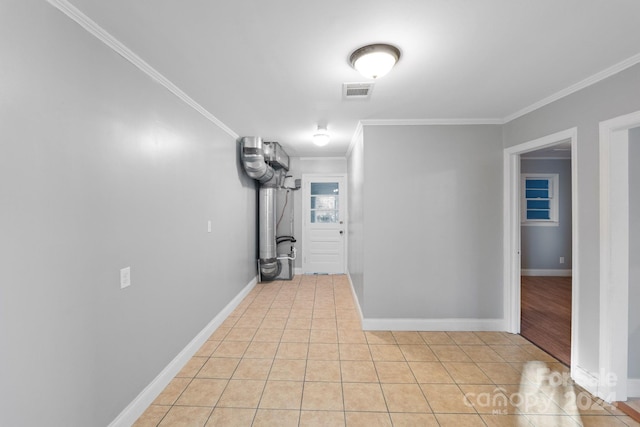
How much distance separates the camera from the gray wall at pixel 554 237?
5281 mm

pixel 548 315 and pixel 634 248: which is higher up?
pixel 634 248

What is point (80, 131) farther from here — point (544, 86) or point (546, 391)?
point (546, 391)

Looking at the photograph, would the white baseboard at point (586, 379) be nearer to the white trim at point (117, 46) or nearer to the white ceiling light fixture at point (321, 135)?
the white ceiling light fixture at point (321, 135)

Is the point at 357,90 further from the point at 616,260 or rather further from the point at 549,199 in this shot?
the point at 549,199

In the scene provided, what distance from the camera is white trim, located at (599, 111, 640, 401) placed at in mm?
1883

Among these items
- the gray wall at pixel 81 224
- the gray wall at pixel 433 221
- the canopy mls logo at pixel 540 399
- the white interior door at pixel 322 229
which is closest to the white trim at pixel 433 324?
the gray wall at pixel 433 221

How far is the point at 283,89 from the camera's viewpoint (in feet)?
7.33

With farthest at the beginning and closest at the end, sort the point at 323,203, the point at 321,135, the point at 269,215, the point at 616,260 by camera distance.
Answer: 1. the point at 323,203
2. the point at 269,215
3. the point at 321,135
4. the point at 616,260

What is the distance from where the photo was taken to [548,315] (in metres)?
3.41

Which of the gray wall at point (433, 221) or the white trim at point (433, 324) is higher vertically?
the gray wall at point (433, 221)

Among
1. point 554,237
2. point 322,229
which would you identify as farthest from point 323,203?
point 554,237

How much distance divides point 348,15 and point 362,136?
1762mm

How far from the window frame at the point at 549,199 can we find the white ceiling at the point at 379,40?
11.7 ft

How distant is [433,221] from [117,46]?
3.09m
